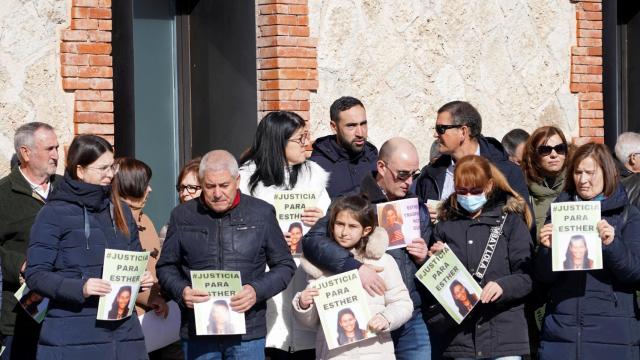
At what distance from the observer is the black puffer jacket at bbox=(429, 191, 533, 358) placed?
282 inches

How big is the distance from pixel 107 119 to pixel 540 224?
338 centimetres

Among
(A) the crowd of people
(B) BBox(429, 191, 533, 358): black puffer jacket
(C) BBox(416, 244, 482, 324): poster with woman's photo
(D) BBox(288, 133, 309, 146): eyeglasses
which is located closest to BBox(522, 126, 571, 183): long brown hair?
(A) the crowd of people

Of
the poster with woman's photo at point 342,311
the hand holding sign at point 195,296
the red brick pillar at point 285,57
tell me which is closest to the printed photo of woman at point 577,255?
the poster with woman's photo at point 342,311

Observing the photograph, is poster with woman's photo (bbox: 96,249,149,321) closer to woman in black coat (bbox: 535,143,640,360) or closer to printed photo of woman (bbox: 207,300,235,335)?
printed photo of woman (bbox: 207,300,235,335)

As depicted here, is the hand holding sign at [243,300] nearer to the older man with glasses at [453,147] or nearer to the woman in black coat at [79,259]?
the woman in black coat at [79,259]

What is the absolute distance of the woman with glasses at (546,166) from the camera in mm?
8211

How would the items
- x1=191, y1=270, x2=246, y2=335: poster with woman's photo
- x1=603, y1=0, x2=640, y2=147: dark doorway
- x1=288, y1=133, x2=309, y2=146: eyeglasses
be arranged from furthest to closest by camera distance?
x1=603, y1=0, x2=640, y2=147: dark doorway
x1=288, y1=133, x2=309, y2=146: eyeglasses
x1=191, y1=270, x2=246, y2=335: poster with woman's photo

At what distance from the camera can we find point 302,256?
7.28 metres

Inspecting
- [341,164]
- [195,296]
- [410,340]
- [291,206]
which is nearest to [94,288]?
[195,296]

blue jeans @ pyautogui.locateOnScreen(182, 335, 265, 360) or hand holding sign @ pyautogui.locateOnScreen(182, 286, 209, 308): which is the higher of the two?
hand holding sign @ pyautogui.locateOnScreen(182, 286, 209, 308)

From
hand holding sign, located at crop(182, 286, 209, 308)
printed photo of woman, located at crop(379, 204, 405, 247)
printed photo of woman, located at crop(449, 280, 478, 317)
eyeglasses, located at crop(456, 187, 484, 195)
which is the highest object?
eyeglasses, located at crop(456, 187, 484, 195)

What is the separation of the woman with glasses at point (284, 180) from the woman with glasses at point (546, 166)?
1.42 m

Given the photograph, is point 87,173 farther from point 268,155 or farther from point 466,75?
point 466,75

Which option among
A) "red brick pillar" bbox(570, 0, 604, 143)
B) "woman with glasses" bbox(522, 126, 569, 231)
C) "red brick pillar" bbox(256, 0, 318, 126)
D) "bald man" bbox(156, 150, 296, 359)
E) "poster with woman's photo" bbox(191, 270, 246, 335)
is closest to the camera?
"poster with woman's photo" bbox(191, 270, 246, 335)
